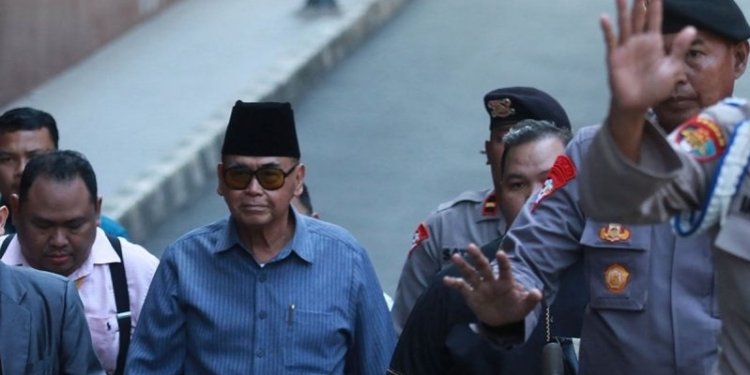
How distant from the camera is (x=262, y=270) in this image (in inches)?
228

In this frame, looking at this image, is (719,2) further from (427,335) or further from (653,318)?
(427,335)

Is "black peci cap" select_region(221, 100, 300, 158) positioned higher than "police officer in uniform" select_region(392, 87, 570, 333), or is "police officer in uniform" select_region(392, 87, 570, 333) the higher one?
"black peci cap" select_region(221, 100, 300, 158)

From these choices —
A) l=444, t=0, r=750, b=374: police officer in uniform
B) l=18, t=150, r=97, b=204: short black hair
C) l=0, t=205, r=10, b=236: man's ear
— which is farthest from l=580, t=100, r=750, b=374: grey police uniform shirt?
l=0, t=205, r=10, b=236: man's ear

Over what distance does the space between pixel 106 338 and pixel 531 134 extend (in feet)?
5.41

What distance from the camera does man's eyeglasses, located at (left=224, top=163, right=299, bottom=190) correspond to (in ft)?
19.4

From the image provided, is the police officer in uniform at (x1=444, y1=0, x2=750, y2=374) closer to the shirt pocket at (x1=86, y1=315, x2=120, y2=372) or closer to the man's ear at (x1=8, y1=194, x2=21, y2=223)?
the shirt pocket at (x1=86, y1=315, x2=120, y2=372)

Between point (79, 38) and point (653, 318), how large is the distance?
37.3 ft

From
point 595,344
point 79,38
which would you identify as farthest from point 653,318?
point 79,38

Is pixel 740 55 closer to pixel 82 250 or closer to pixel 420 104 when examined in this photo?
pixel 82 250

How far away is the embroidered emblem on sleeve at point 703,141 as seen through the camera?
355cm

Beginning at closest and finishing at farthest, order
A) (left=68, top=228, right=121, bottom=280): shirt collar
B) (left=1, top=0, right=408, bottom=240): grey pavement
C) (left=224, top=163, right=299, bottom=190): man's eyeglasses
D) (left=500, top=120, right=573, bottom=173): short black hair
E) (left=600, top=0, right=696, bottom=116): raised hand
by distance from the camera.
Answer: (left=600, top=0, right=696, bottom=116): raised hand → (left=224, top=163, right=299, bottom=190): man's eyeglasses → (left=500, top=120, right=573, bottom=173): short black hair → (left=68, top=228, right=121, bottom=280): shirt collar → (left=1, top=0, right=408, bottom=240): grey pavement

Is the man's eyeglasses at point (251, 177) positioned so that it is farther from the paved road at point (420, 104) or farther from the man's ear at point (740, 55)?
the paved road at point (420, 104)

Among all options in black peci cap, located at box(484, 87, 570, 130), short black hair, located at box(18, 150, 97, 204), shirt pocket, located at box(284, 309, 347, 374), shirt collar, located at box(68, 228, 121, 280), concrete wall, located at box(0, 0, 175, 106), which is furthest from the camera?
concrete wall, located at box(0, 0, 175, 106)

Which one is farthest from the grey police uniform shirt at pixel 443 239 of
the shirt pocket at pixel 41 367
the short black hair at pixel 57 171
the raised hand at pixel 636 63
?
the raised hand at pixel 636 63
